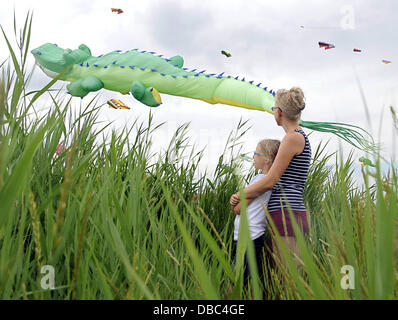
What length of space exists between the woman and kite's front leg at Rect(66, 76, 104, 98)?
465cm

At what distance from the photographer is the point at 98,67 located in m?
6.24

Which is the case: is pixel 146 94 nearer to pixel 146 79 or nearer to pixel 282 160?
pixel 146 79

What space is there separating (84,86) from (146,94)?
3.52ft

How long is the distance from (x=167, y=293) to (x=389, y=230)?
2.02 ft

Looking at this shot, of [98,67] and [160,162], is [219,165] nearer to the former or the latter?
[160,162]

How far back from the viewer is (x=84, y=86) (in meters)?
5.79

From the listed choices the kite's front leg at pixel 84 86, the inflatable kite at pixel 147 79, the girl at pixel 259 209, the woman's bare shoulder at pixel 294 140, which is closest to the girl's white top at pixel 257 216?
the girl at pixel 259 209

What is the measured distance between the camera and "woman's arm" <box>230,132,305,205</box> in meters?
1.56
